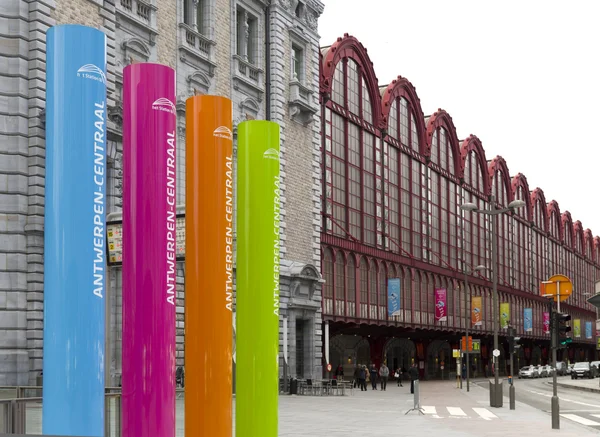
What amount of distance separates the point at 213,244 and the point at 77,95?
261cm

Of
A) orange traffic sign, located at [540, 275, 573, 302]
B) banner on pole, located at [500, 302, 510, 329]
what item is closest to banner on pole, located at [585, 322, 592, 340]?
banner on pole, located at [500, 302, 510, 329]

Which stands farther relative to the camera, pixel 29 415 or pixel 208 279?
pixel 208 279

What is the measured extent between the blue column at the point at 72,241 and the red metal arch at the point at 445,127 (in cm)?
7584

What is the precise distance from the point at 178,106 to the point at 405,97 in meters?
46.3

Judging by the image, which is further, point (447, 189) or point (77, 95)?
point (447, 189)

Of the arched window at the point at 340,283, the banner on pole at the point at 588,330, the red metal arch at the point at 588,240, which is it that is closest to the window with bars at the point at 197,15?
the arched window at the point at 340,283

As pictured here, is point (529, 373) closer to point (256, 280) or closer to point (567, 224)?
point (567, 224)

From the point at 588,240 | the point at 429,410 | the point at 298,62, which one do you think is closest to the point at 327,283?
the point at 298,62

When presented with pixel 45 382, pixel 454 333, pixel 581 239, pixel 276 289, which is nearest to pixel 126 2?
pixel 276 289

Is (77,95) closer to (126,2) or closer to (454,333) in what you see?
(126,2)

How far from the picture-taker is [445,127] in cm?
9138

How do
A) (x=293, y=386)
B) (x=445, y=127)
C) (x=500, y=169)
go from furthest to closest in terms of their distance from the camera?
(x=500, y=169) < (x=445, y=127) < (x=293, y=386)

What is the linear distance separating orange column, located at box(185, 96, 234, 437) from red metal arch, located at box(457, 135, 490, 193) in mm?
84226

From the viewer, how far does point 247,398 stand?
12305 millimetres
